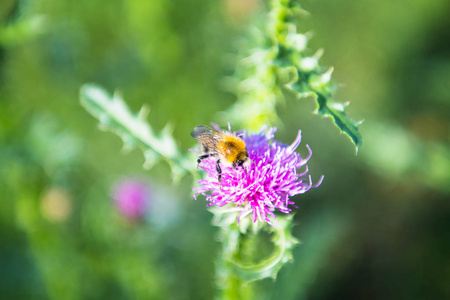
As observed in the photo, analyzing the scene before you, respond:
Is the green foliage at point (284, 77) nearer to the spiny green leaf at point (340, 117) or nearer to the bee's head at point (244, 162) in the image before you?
the spiny green leaf at point (340, 117)

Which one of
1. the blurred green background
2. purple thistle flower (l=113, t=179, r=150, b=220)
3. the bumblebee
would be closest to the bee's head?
the bumblebee

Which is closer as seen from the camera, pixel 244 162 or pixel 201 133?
pixel 244 162

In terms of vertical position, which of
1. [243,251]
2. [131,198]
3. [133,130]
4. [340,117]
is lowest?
[243,251]

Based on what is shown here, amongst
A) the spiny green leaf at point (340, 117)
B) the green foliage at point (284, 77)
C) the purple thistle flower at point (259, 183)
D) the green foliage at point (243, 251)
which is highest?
the green foliage at point (284, 77)

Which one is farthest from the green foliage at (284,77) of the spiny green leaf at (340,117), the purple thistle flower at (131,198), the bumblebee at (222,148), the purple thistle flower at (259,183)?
the purple thistle flower at (131,198)

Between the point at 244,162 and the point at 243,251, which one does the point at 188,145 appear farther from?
the point at 244,162

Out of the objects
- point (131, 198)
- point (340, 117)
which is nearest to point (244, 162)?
Answer: point (340, 117)

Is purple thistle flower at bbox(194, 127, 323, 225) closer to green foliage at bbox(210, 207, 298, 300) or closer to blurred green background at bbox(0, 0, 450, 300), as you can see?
green foliage at bbox(210, 207, 298, 300)

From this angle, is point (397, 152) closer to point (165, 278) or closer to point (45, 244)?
point (165, 278)
